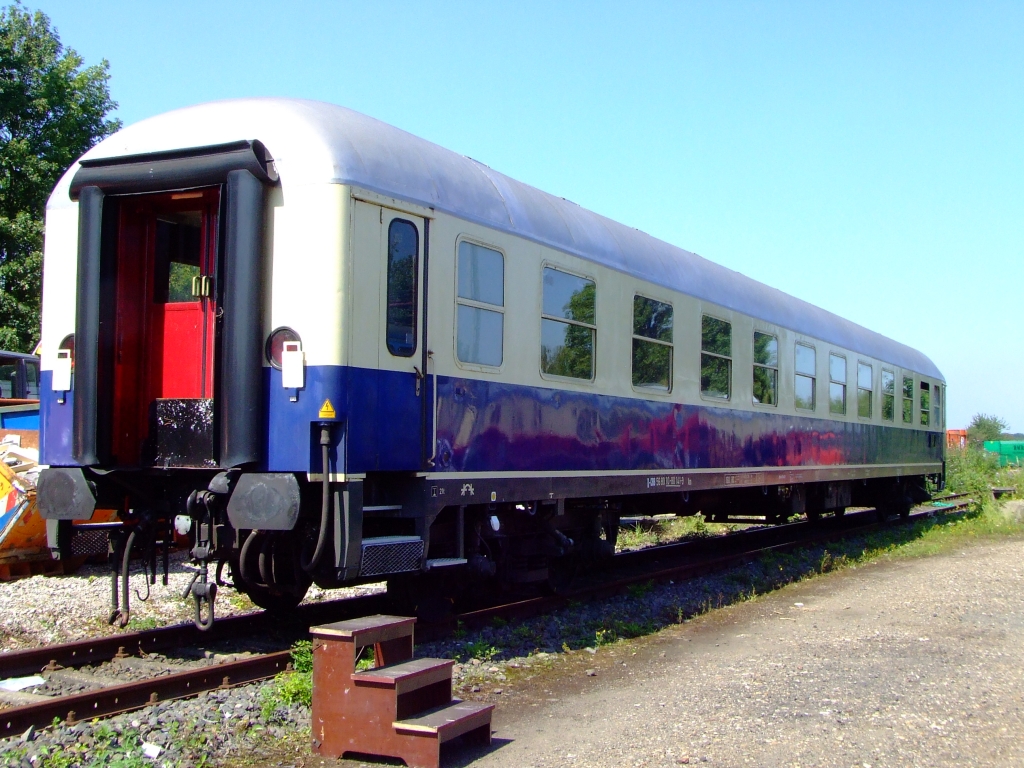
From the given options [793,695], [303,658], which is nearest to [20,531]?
[303,658]

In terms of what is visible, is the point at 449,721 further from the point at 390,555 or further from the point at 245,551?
the point at 245,551

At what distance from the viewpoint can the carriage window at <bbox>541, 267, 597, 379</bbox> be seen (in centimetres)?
838

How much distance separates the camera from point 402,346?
22.4 ft

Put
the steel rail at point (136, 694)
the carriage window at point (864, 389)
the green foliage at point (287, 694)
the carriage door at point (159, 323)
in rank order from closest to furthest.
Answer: the steel rail at point (136, 694) < the green foliage at point (287, 694) < the carriage door at point (159, 323) < the carriage window at point (864, 389)

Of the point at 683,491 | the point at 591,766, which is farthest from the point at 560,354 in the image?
A: the point at 591,766

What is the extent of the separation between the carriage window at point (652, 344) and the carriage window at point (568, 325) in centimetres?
85

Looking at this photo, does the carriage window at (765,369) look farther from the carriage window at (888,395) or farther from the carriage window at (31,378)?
the carriage window at (31,378)

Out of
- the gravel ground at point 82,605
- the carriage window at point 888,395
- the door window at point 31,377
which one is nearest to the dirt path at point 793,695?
the gravel ground at point 82,605

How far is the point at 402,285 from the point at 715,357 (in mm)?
5520

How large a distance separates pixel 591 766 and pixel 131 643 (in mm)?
3492

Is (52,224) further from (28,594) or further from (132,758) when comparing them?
(132,758)

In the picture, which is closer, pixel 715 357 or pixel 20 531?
pixel 20 531

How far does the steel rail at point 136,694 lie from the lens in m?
4.99

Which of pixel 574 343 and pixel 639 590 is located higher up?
pixel 574 343
